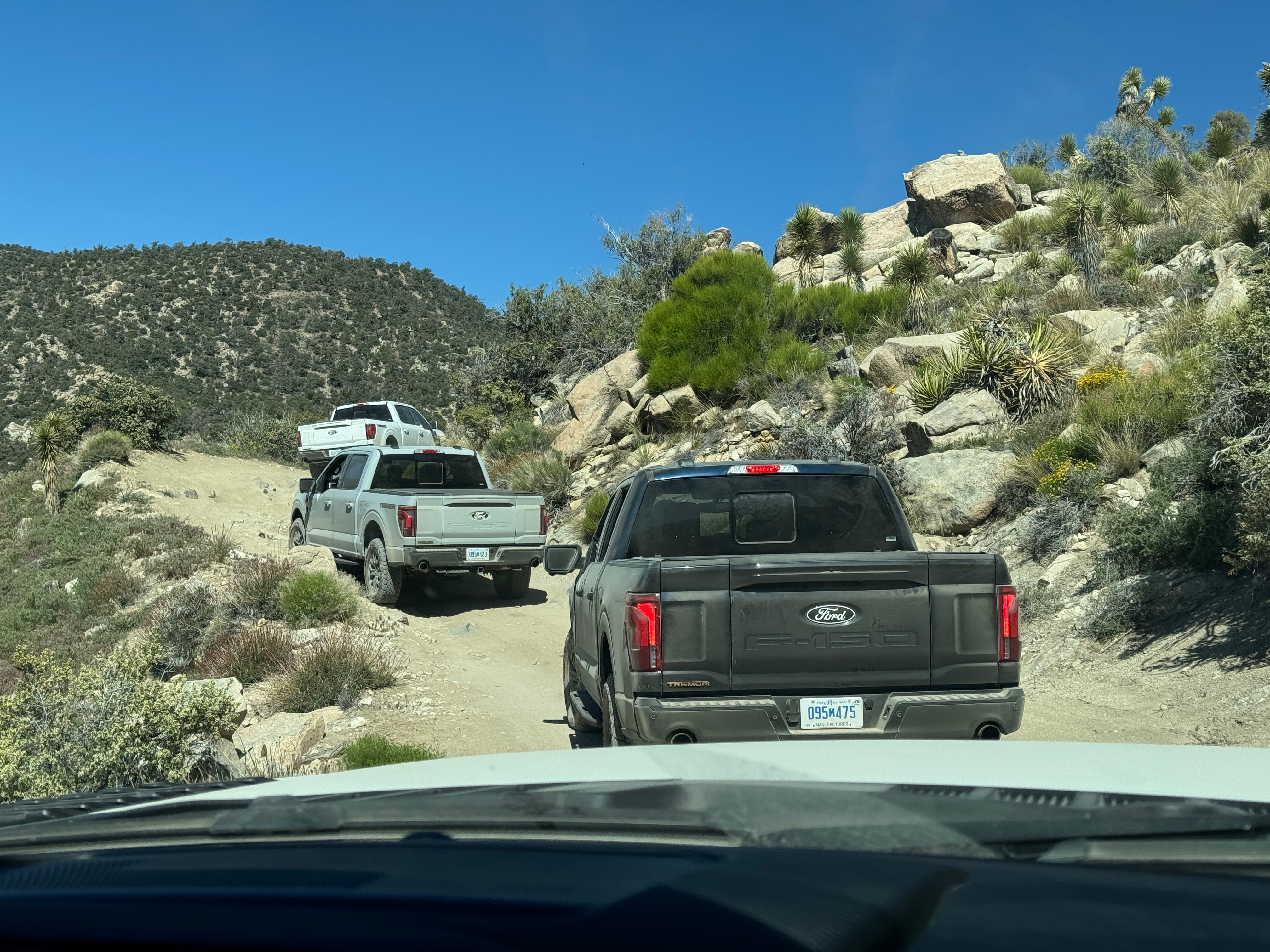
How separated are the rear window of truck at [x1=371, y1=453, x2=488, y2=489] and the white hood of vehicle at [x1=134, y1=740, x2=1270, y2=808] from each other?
11.2 m

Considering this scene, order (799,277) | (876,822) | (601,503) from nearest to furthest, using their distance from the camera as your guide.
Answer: (876,822) → (601,503) → (799,277)

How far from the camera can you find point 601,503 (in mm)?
19094

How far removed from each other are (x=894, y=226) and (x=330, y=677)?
31.8 m

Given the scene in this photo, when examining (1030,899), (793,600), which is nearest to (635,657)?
(793,600)

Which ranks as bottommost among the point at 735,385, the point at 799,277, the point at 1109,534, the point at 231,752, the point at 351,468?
the point at 231,752

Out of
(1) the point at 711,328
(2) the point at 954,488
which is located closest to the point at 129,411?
(1) the point at 711,328

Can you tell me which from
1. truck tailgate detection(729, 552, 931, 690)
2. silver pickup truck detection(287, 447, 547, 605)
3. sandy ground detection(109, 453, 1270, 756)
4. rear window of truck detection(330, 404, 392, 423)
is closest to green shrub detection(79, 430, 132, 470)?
rear window of truck detection(330, 404, 392, 423)

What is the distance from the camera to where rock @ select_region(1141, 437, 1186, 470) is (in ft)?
39.2

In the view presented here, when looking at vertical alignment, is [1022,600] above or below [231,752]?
above

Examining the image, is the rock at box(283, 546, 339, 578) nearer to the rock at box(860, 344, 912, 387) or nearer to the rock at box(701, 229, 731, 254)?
the rock at box(860, 344, 912, 387)

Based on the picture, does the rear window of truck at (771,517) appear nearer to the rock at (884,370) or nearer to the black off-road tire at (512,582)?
the black off-road tire at (512,582)

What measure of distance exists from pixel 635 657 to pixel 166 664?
7.25m

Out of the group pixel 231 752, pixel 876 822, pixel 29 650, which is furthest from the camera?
pixel 29 650

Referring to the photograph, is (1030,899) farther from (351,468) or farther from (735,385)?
(735,385)
